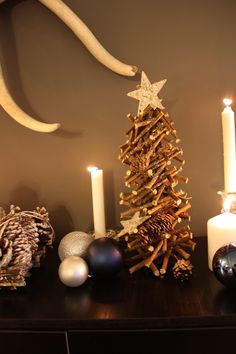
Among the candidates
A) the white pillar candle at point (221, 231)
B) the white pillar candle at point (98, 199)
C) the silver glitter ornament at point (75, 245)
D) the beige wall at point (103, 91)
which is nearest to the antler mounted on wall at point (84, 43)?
the beige wall at point (103, 91)

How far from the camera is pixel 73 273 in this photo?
687 mm

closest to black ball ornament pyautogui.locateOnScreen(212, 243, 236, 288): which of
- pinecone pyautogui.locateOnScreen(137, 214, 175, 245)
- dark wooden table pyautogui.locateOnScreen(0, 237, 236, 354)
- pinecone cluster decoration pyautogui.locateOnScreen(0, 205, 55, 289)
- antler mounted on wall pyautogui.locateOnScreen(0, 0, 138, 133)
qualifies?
dark wooden table pyautogui.locateOnScreen(0, 237, 236, 354)

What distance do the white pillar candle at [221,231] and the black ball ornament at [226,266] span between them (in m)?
0.06

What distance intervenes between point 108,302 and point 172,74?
58 centimetres

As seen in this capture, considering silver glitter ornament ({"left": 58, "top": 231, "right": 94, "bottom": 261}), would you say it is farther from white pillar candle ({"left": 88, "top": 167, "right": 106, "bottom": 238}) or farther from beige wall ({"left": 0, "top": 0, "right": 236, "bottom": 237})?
beige wall ({"left": 0, "top": 0, "right": 236, "bottom": 237})

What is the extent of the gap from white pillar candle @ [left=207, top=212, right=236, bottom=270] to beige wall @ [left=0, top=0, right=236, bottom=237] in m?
0.23

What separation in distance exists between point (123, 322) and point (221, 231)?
273 millimetres

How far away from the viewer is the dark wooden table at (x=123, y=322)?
22.4 inches

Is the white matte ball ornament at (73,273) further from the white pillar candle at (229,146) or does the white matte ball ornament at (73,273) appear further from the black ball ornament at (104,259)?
the white pillar candle at (229,146)

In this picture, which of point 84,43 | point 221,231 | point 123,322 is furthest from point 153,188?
point 84,43

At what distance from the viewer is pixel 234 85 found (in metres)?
0.91

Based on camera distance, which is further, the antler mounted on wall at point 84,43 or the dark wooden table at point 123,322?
the antler mounted on wall at point 84,43

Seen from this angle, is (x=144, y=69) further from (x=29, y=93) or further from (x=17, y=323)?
(x=17, y=323)

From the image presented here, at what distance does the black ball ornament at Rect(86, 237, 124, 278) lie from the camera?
70cm
